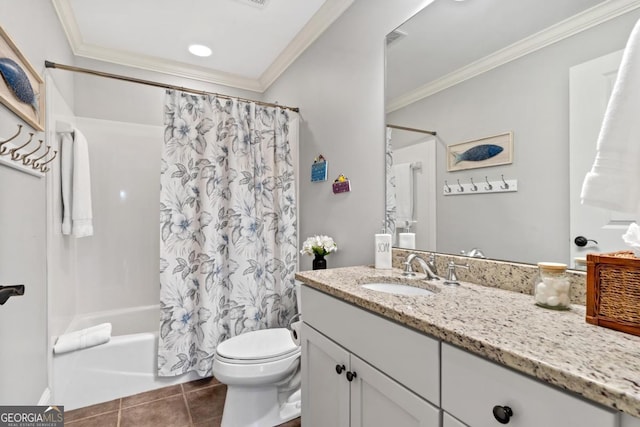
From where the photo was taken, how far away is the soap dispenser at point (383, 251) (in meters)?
1.47

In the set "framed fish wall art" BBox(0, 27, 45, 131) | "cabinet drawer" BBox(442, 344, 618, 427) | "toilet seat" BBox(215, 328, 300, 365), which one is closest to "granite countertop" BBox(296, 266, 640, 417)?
"cabinet drawer" BBox(442, 344, 618, 427)

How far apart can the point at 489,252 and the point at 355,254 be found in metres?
0.79

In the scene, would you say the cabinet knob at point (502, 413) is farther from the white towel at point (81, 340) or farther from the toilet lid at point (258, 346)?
the white towel at point (81, 340)

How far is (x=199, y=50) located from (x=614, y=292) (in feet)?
9.57

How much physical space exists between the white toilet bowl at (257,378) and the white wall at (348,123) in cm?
65

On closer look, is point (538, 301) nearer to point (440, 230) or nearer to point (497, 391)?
point (497, 391)

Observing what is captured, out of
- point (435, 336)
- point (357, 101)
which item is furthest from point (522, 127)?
point (357, 101)

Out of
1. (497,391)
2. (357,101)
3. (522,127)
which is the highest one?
(357,101)

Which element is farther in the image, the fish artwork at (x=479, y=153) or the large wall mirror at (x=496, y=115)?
the fish artwork at (x=479, y=153)

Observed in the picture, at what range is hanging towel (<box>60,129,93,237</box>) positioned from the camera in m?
2.00

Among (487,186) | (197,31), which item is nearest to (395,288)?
(487,186)

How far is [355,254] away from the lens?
70.4 inches

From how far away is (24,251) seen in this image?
4.41 ft

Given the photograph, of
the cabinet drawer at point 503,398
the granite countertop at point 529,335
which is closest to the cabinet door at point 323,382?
the granite countertop at point 529,335
